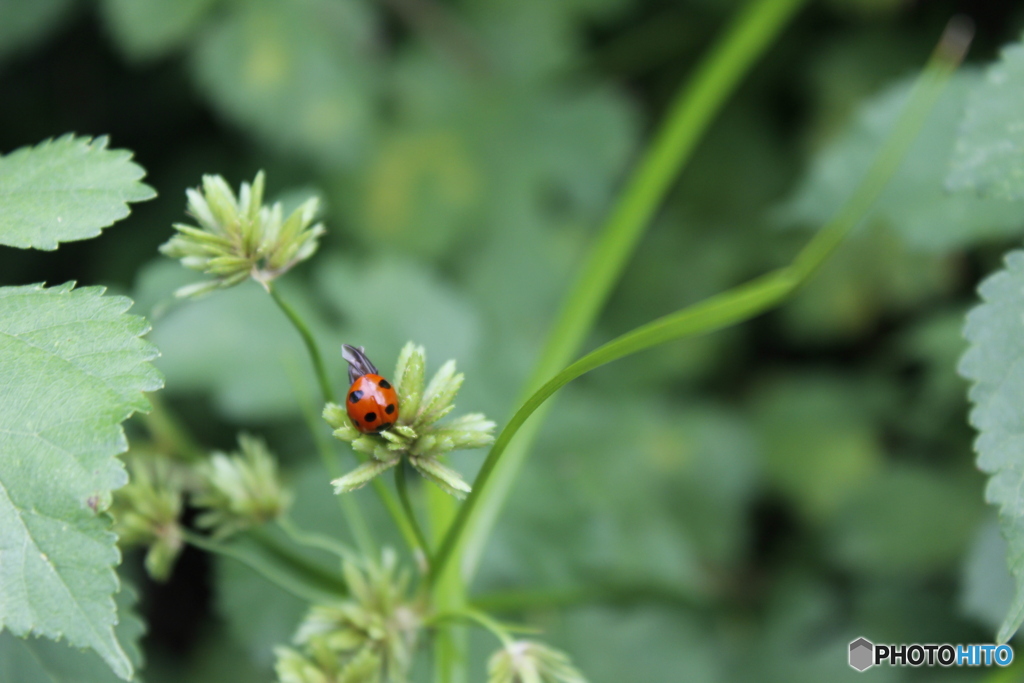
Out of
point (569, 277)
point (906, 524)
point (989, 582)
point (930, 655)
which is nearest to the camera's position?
point (989, 582)

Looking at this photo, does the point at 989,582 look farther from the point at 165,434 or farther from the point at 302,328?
the point at 165,434

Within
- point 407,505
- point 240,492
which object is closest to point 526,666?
point 407,505

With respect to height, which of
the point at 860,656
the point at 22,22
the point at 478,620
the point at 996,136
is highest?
the point at 22,22

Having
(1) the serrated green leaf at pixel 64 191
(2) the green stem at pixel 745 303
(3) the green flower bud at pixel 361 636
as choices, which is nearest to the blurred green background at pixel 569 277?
(2) the green stem at pixel 745 303

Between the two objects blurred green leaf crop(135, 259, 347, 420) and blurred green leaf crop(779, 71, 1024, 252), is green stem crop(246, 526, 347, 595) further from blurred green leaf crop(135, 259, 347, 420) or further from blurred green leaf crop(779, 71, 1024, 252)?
blurred green leaf crop(779, 71, 1024, 252)

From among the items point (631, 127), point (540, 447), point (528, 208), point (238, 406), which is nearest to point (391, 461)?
point (238, 406)

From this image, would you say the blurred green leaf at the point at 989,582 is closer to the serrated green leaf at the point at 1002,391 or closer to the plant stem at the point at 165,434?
the serrated green leaf at the point at 1002,391

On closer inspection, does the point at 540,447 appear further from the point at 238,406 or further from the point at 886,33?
the point at 886,33
